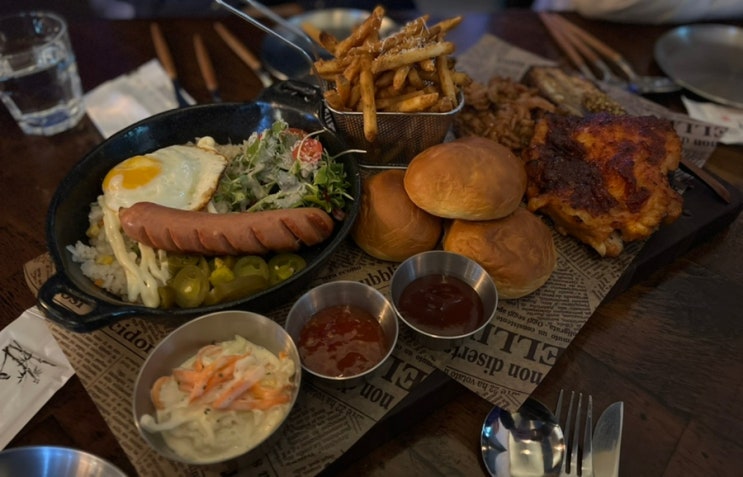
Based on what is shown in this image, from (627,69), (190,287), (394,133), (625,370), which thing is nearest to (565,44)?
(627,69)

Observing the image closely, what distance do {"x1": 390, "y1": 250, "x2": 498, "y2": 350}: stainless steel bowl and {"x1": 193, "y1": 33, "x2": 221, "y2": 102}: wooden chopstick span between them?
2.26 m

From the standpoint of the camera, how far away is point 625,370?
2.36 m

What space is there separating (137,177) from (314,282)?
3.52 feet

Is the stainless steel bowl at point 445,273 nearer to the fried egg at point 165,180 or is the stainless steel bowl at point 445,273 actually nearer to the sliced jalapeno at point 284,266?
the sliced jalapeno at point 284,266

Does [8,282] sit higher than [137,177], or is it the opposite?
[137,177]

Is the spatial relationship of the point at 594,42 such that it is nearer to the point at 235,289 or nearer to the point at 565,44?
the point at 565,44

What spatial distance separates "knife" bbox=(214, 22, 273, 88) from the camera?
4.05 meters

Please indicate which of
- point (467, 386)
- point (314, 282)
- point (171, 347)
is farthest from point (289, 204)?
point (467, 386)

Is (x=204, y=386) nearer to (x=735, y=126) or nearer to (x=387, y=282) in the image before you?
(x=387, y=282)

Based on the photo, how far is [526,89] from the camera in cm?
365

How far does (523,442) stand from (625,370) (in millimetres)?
676

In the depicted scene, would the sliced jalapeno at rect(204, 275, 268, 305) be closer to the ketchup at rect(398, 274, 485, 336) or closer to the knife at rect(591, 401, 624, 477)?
the ketchup at rect(398, 274, 485, 336)

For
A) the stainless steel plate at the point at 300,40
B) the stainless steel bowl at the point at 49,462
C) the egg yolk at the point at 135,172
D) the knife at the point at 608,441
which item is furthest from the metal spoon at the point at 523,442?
the stainless steel plate at the point at 300,40

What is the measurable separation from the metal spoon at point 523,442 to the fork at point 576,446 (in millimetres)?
27
